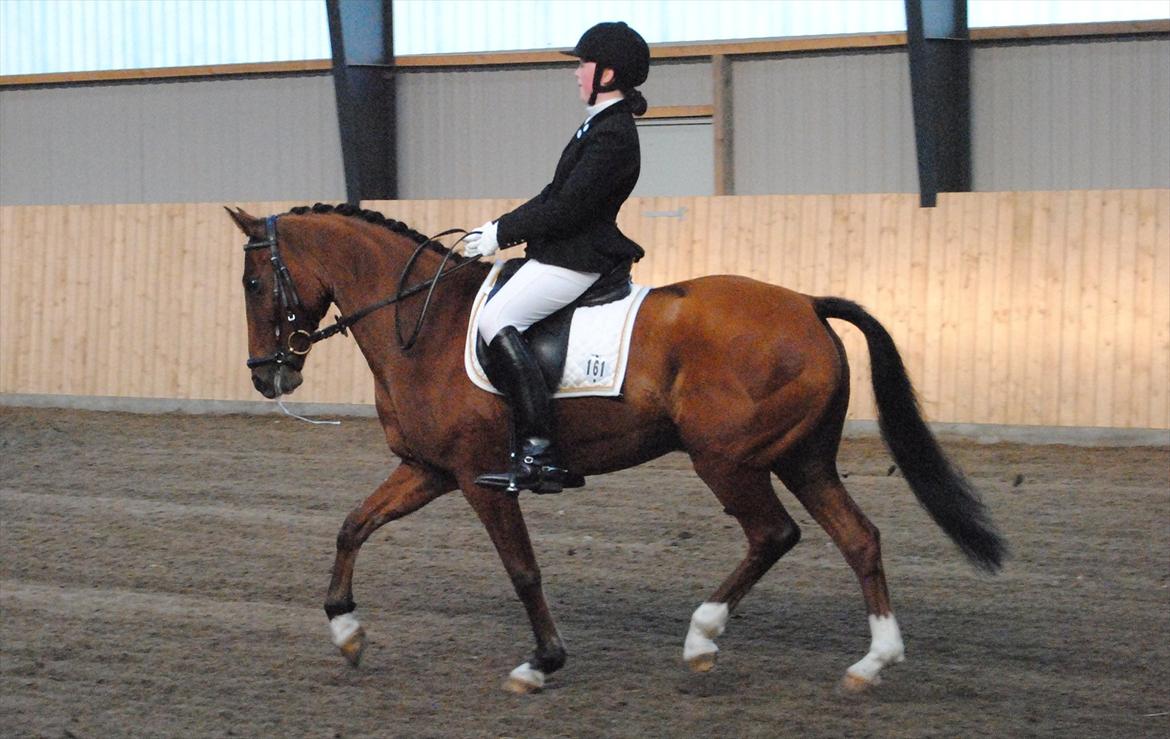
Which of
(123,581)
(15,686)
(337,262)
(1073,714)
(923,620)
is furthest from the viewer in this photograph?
(123,581)

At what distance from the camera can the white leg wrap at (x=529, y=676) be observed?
543 centimetres

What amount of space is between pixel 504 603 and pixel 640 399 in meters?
1.80

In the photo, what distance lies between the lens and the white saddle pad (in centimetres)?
554

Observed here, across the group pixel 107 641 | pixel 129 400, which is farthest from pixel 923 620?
pixel 129 400

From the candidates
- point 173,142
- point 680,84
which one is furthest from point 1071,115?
point 173,142

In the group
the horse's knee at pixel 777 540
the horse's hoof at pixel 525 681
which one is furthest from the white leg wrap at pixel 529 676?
the horse's knee at pixel 777 540

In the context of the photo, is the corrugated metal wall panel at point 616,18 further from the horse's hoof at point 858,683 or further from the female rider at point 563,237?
the horse's hoof at point 858,683

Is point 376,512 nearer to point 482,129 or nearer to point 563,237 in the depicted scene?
point 563,237

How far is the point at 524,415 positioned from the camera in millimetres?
5473

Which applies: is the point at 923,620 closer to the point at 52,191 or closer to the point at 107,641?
the point at 107,641

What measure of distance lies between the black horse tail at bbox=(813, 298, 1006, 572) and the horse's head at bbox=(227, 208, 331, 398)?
2.12m

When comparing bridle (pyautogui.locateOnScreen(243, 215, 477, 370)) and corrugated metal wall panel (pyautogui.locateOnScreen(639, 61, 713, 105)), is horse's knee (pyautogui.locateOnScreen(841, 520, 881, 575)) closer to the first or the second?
bridle (pyautogui.locateOnScreen(243, 215, 477, 370))

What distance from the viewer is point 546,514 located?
946cm

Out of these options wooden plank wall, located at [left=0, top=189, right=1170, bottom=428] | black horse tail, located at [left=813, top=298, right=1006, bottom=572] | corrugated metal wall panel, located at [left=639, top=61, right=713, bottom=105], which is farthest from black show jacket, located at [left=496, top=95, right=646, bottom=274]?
corrugated metal wall panel, located at [left=639, top=61, right=713, bottom=105]
